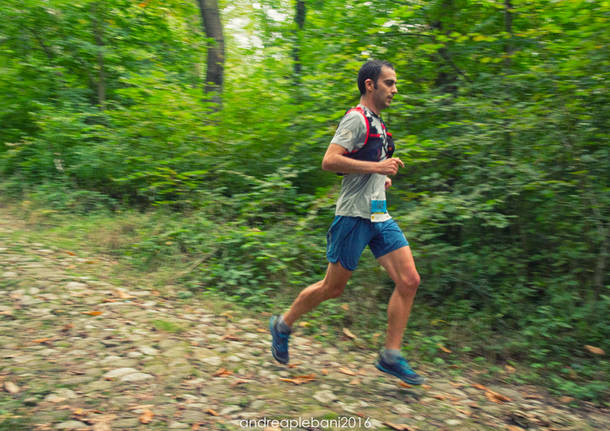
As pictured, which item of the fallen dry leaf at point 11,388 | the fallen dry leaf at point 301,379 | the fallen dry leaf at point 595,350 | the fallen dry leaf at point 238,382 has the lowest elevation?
the fallen dry leaf at point 301,379

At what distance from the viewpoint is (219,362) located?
3.82m

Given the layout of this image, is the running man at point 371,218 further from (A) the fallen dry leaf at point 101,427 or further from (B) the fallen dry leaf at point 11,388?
(B) the fallen dry leaf at point 11,388

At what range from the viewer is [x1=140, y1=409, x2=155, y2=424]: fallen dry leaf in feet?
9.29

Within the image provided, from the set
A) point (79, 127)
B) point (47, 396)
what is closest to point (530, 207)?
point (47, 396)

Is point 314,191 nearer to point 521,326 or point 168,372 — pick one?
point 521,326

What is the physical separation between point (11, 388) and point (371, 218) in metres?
2.68

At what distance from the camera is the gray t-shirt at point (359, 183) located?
3389 mm

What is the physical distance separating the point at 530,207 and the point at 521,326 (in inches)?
54.1

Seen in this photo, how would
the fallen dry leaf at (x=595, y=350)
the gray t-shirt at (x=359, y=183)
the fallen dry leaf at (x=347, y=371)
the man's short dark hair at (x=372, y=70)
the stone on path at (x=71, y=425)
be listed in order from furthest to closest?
the fallen dry leaf at (x=595, y=350)
the fallen dry leaf at (x=347, y=371)
the man's short dark hair at (x=372, y=70)
the gray t-shirt at (x=359, y=183)
the stone on path at (x=71, y=425)

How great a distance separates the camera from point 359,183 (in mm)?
3504

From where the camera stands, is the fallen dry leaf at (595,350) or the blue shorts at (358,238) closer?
the blue shorts at (358,238)

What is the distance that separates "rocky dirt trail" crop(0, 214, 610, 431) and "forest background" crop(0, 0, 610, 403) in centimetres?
58

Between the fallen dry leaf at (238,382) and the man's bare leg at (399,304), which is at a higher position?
the man's bare leg at (399,304)

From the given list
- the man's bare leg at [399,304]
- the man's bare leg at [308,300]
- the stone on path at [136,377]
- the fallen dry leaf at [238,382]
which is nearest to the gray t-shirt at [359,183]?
the man's bare leg at [399,304]
